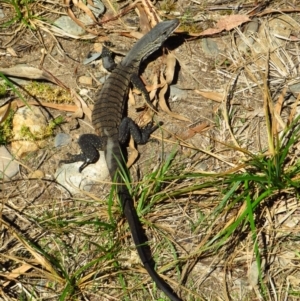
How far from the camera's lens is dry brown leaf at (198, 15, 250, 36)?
6.65m

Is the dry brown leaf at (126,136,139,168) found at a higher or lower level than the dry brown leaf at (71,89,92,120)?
lower

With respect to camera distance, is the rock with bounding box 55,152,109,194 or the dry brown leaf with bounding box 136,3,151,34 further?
the dry brown leaf with bounding box 136,3,151,34

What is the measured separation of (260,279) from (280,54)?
2.46 metres

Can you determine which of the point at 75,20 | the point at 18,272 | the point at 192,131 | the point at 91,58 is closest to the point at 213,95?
the point at 192,131

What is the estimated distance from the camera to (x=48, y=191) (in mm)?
5656

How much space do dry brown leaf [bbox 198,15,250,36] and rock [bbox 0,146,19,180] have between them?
2364 mm

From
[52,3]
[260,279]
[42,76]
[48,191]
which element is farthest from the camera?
[52,3]

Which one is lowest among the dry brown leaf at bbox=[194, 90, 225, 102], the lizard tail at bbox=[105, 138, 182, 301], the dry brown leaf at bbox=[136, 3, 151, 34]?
the lizard tail at bbox=[105, 138, 182, 301]

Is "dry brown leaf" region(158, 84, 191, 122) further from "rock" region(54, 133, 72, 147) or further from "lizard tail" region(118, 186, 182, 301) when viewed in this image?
"lizard tail" region(118, 186, 182, 301)

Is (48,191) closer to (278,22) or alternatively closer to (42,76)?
(42,76)

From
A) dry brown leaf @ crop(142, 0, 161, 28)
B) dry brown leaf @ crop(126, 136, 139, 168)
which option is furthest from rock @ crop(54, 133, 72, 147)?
dry brown leaf @ crop(142, 0, 161, 28)

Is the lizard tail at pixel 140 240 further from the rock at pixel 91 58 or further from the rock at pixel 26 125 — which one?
the rock at pixel 91 58

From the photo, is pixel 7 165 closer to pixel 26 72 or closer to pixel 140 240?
pixel 26 72

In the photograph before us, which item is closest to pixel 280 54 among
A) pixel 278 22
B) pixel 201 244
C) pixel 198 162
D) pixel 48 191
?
pixel 278 22
